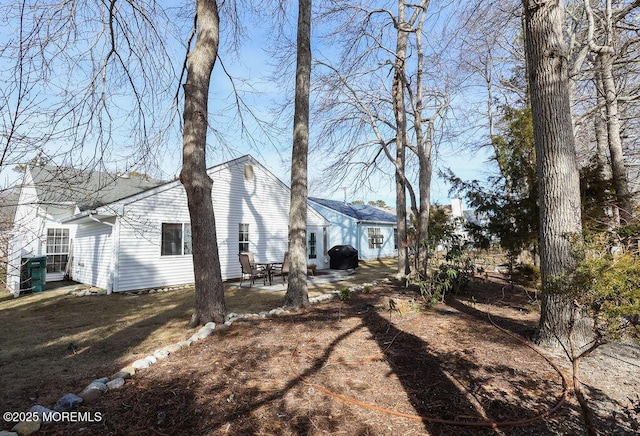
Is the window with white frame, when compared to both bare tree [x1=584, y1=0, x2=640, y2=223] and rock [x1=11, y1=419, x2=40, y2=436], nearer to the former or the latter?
bare tree [x1=584, y1=0, x2=640, y2=223]

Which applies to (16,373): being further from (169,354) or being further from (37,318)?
(37,318)

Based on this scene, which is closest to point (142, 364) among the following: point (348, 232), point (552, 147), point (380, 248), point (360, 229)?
point (552, 147)

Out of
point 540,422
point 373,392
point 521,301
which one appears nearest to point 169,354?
point 373,392

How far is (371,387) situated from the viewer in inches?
117

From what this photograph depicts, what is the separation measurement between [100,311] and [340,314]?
5659 mm

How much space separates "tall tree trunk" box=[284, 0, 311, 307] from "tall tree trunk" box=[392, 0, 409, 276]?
5.24 metres

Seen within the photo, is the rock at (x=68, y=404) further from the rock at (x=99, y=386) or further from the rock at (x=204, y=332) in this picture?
the rock at (x=204, y=332)

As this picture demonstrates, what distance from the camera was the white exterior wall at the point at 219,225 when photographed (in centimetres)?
983

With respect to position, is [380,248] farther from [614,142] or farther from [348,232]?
[614,142]

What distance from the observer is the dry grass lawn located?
3.48 metres

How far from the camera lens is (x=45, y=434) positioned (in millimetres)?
2367

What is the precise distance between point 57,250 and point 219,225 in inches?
262

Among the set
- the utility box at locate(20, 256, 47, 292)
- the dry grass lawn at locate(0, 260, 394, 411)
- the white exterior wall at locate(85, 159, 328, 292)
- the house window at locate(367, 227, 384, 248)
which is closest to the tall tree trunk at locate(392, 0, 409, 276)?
the dry grass lawn at locate(0, 260, 394, 411)

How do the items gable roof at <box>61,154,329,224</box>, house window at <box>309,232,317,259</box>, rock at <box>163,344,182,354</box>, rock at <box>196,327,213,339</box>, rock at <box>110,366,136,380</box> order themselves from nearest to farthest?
rock at <box>110,366,136,380</box>
rock at <box>163,344,182,354</box>
rock at <box>196,327,213,339</box>
gable roof at <box>61,154,329,224</box>
house window at <box>309,232,317,259</box>
